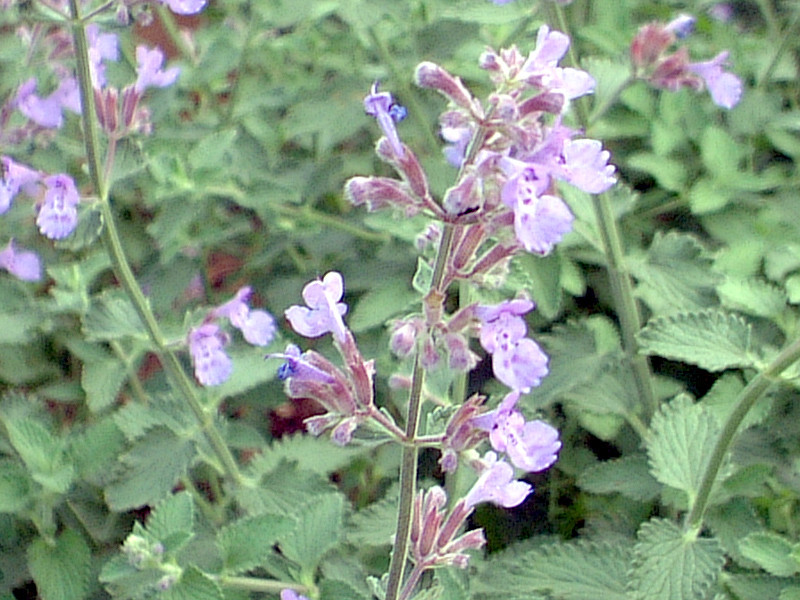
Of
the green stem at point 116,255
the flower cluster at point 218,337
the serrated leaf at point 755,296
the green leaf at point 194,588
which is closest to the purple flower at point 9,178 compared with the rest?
the green stem at point 116,255

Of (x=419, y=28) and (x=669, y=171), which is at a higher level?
(x=419, y=28)

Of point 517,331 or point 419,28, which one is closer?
point 517,331

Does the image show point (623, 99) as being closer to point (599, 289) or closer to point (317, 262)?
point (599, 289)

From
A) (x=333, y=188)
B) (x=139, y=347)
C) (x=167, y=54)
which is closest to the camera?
(x=139, y=347)

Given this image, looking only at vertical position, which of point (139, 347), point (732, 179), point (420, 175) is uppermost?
point (420, 175)

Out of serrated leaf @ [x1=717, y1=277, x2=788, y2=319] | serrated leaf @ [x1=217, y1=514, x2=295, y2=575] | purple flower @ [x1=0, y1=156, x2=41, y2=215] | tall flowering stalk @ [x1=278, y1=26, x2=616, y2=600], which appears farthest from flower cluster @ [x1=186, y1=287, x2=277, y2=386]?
serrated leaf @ [x1=717, y1=277, x2=788, y2=319]

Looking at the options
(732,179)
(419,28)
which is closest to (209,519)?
(419,28)

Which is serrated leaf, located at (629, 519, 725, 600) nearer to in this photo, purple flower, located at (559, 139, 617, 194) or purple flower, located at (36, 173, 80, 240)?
purple flower, located at (559, 139, 617, 194)
